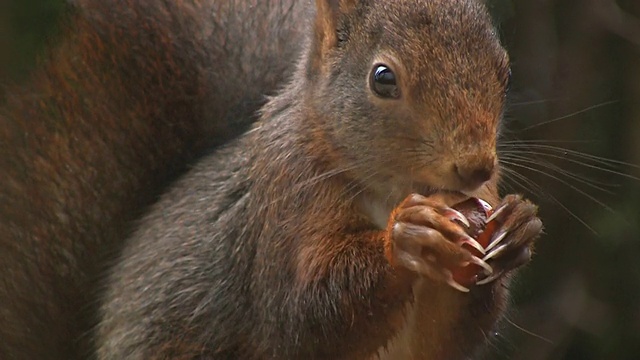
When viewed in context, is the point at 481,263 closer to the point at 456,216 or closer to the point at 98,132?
the point at 456,216

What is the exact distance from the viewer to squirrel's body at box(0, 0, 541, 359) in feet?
5.38

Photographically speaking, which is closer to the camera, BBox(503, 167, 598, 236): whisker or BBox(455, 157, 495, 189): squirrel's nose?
BBox(455, 157, 495, 189): squirrel's nose

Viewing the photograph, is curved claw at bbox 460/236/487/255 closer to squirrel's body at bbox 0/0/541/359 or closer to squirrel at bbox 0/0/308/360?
squirrel's body at bbox 0/0/541/359

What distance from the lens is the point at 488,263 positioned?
1577 millimetres

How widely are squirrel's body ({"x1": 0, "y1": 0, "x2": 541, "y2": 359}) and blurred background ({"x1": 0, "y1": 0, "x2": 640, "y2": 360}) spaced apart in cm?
69

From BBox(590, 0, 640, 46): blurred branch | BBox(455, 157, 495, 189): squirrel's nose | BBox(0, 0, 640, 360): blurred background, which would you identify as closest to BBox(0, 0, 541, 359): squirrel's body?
BBox(455, 157, 495, 189): squirrel's nose

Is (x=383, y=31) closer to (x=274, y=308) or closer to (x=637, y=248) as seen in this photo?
(x=274, y=308)

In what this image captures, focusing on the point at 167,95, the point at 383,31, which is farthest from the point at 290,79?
the point at 383,31

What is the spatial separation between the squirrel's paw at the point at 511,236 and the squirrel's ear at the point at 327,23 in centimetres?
42

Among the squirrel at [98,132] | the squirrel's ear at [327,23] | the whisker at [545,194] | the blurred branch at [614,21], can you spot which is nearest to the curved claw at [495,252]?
the whisker at [545,194]

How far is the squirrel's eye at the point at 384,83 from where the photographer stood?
1.67 metres

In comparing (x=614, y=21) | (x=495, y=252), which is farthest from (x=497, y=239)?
(x=614, y=21)

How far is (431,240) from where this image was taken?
1.55 metres

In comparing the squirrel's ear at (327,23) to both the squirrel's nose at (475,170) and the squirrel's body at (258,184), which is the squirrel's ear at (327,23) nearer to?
the squirrel's body at (258,184)
